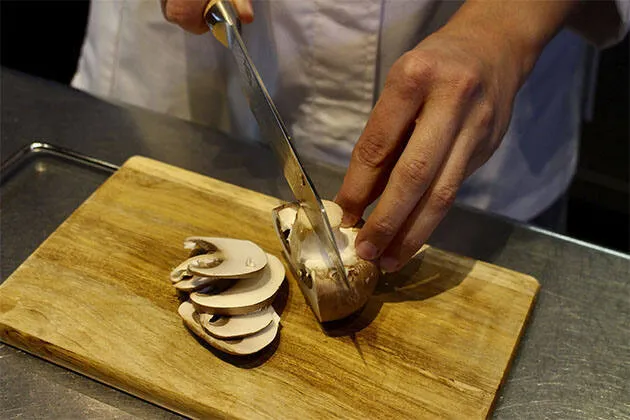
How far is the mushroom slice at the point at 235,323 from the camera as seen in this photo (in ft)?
3.57

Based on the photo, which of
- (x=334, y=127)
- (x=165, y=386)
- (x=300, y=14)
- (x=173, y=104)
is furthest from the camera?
(x=173, y=104)

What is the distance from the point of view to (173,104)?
1.73 meters

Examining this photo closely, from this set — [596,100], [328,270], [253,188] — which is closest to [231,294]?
[328,270]

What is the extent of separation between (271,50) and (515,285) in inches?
25.7

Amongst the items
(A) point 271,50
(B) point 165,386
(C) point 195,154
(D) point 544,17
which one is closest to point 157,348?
(B) point 165,386

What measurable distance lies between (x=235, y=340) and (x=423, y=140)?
1.28ft

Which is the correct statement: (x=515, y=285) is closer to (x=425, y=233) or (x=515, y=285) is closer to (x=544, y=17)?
(x=425, y=233)

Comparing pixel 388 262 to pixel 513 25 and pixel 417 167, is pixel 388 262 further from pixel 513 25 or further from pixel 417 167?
pixel 513 25

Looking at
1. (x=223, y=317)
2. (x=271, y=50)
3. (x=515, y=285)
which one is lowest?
(x=515, y=285)

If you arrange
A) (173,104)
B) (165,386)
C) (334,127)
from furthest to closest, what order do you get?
(173,104), (334,127), (165,386)

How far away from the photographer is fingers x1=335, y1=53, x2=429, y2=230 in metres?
1.11

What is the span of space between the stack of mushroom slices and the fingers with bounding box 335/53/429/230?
0.17 metres

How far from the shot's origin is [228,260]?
116cm

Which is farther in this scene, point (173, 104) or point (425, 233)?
point (173, 104)
